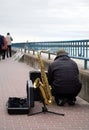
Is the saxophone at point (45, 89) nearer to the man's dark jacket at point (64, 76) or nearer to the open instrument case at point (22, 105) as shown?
the open instrument case at point (22, 105)

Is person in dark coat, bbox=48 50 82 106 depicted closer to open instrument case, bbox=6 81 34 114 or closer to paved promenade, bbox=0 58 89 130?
paved promenade, bbox=0 58 89 130

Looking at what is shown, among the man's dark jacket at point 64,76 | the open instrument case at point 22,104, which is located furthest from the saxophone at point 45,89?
the man's dark jacket at point 64,76

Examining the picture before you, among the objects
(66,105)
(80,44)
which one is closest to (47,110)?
(66,105)

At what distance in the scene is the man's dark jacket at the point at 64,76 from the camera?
1024 centimetres

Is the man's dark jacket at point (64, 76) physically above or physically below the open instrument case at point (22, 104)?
above

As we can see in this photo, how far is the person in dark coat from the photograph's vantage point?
10250 mm

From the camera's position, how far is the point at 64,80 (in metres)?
10.3

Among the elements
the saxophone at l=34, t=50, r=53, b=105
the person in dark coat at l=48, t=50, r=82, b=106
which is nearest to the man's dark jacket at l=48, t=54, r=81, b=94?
the person in dark coat at l=48, t=50, r=82, b=106

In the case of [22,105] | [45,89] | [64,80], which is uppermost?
[64,80]

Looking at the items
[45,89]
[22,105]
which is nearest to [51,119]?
[22,105]

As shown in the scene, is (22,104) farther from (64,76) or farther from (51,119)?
(64,76)

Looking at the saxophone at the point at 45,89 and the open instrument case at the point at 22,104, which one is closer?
the open instrument case at the point at 22,104

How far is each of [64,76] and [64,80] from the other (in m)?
0.10

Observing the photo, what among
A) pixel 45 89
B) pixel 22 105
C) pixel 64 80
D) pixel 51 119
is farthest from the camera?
pixel 64 80
